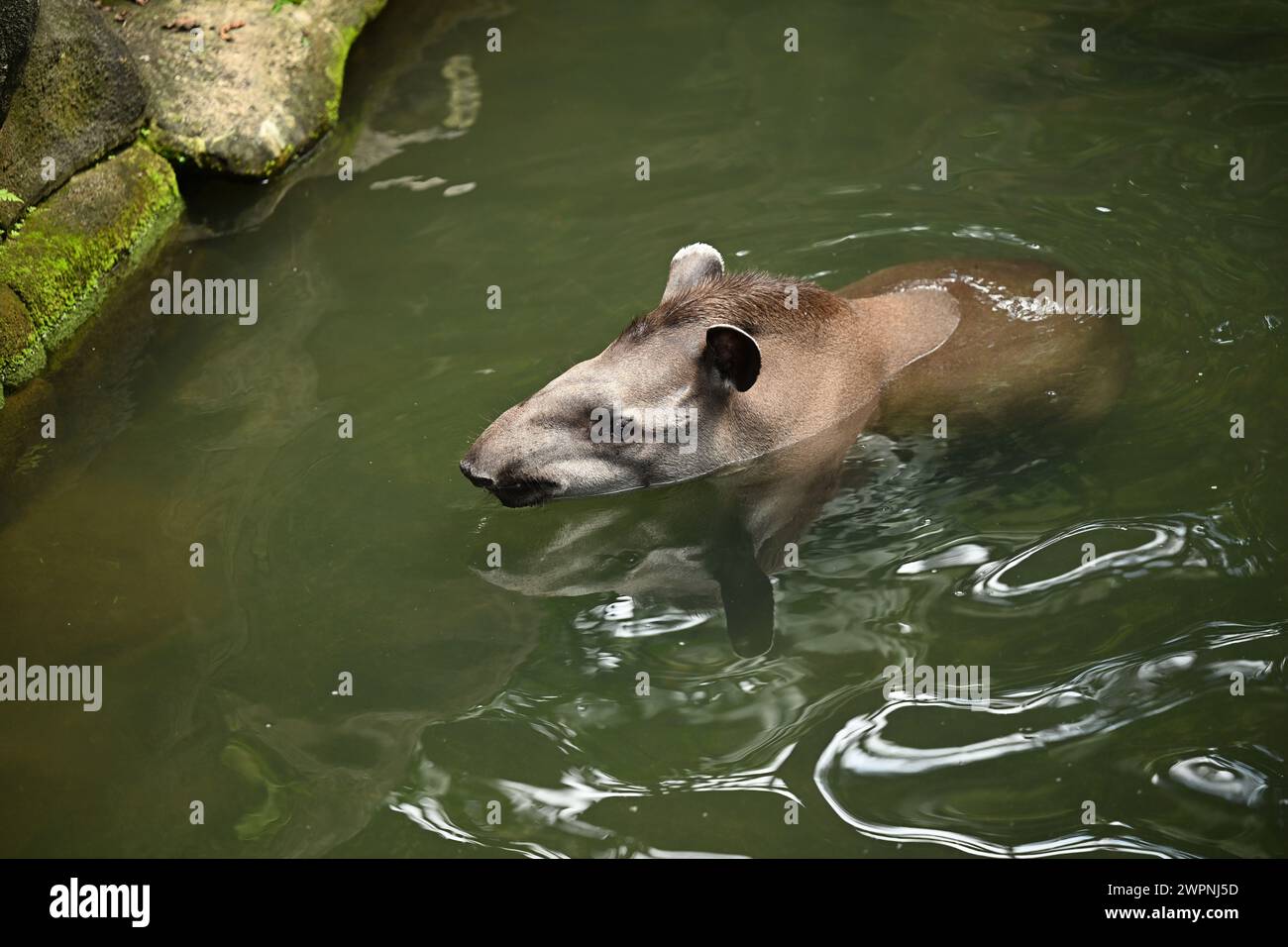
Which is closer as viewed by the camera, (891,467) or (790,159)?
(891,467)

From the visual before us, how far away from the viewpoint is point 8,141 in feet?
29.7

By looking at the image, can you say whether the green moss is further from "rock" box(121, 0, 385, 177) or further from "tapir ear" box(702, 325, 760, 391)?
"tapir ear" box(702, 325, 760, 391)

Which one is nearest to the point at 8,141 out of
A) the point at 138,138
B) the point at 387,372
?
the point at 138,138

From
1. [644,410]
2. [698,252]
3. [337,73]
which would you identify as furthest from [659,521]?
[337,73]

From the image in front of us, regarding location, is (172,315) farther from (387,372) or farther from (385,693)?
(385,693)

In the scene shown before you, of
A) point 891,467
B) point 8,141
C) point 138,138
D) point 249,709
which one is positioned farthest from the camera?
point 138,138

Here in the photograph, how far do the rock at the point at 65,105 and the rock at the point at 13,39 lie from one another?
33 centimetres

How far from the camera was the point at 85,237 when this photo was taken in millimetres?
9336

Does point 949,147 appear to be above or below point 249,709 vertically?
above

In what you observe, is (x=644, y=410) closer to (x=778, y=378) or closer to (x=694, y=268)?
(x=778, y=378)

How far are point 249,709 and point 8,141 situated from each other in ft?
16.8

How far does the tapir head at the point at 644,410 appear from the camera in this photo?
274 inches

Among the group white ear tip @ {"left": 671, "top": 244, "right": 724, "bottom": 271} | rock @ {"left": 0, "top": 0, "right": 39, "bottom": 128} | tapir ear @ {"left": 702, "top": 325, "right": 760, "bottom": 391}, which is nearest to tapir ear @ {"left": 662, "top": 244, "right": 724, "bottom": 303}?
white ear tip @ {"left": 671, "top": 244, "right": 724, "bottom": 271}

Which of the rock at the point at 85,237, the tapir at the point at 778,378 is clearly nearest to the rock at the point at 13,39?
the rock at the point at 85,237
